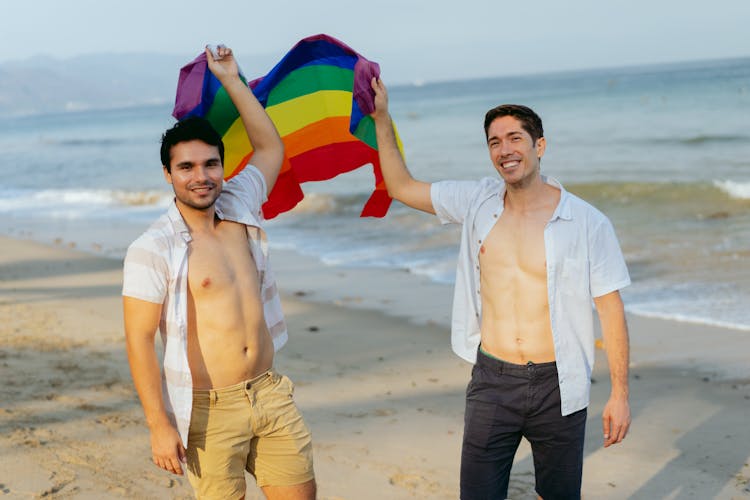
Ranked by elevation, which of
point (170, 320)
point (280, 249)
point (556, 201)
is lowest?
point (280, 249)

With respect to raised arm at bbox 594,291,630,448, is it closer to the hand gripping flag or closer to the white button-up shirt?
the white button-up shirt

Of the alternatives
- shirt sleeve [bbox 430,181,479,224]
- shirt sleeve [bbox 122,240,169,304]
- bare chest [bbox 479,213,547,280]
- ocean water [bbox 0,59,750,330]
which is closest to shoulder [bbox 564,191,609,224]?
bare chest [bbox 479,213,547,280]

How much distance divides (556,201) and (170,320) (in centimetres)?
175

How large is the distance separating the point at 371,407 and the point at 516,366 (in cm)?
281

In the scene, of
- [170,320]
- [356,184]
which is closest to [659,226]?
[356,184]

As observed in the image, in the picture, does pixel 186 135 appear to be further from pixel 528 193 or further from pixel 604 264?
pixel 604 264

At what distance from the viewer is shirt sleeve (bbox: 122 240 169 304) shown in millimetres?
3283

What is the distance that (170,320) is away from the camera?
3.39 m

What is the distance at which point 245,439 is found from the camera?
3557mm

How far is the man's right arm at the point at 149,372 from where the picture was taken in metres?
3.30

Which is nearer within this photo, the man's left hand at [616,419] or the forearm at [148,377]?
the forearm at [148,377]

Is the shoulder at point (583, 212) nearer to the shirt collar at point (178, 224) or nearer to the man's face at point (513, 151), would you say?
the man's face at point (513, 151)

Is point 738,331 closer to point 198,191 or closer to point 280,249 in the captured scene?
point 198,191

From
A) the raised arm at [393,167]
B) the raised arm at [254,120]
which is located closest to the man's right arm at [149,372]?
the raised arm at [254,120]
